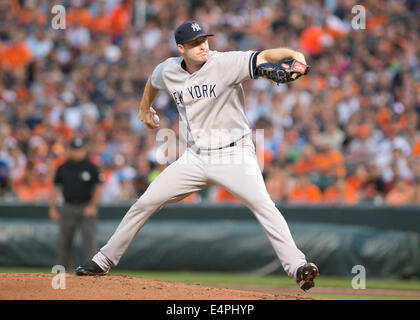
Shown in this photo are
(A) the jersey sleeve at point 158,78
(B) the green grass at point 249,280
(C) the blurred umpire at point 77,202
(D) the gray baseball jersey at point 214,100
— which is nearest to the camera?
(D) the gray baseball jersey at point 214,100

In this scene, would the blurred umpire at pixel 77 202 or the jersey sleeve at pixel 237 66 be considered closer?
the jersey sleeve at pixel 237 66

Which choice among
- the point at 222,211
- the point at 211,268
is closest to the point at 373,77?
the point at 222,211

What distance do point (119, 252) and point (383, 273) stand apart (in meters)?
6.01

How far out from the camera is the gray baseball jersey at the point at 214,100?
6543mm

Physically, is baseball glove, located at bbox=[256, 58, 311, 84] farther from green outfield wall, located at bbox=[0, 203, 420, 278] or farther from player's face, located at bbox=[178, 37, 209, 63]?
green outfield wall, located at bbox=[0, 203, 420, 278]

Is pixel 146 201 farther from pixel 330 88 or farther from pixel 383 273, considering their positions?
pixel 330 88

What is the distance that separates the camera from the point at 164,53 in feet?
56.9

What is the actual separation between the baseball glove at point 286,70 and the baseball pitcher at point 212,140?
0.18m

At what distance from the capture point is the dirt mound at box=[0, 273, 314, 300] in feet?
20.2

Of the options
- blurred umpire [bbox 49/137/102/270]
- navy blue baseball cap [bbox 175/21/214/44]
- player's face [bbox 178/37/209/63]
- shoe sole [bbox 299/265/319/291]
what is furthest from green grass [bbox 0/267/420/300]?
navy blue baseball cap [bbox 175/21/214/44]

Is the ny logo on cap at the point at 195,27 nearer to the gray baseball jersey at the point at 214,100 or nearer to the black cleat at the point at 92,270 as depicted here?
the gray baseball jersey at the point at 214,100

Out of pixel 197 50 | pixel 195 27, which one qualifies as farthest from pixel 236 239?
pixel 195 27

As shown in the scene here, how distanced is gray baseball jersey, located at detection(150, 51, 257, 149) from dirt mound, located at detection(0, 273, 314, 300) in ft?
4.07

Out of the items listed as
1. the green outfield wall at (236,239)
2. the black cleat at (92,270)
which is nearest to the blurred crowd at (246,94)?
the green outfield wall at (236,239)
